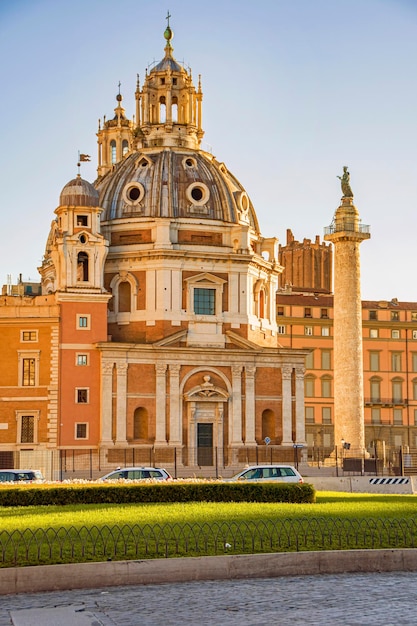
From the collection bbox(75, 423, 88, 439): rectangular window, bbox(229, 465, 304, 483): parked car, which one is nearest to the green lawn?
bbox(229, 465, 304, 483): parked car

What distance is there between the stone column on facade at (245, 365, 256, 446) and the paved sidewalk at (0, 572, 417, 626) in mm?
45334

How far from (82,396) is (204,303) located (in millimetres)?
10204

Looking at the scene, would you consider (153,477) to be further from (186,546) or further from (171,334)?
(171,334)

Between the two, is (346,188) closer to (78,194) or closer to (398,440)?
(78,194)

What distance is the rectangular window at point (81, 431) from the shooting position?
60.6 metres

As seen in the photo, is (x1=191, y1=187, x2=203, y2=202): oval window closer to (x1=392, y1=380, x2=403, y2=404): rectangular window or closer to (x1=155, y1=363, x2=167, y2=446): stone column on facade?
(x1=155, y1=363, x2=167, y2=446): stone column on facade

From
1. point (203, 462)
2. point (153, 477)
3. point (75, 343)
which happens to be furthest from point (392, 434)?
point (153, 477)

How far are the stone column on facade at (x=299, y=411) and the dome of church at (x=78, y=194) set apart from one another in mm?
15852

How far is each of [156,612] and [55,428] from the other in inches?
1760

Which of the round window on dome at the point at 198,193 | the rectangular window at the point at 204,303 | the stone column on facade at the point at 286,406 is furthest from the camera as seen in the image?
the round window on dome at the point at 198,193

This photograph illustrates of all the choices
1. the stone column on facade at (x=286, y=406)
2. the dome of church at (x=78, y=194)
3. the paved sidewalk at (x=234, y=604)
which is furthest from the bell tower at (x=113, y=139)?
the paved sidewalk at (x=234, y=604)

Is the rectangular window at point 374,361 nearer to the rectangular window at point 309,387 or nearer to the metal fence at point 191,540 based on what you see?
the rectangular window at point 309,387

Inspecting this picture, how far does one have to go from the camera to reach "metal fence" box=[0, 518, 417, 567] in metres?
19.1

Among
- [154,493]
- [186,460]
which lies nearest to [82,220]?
[186,460]
